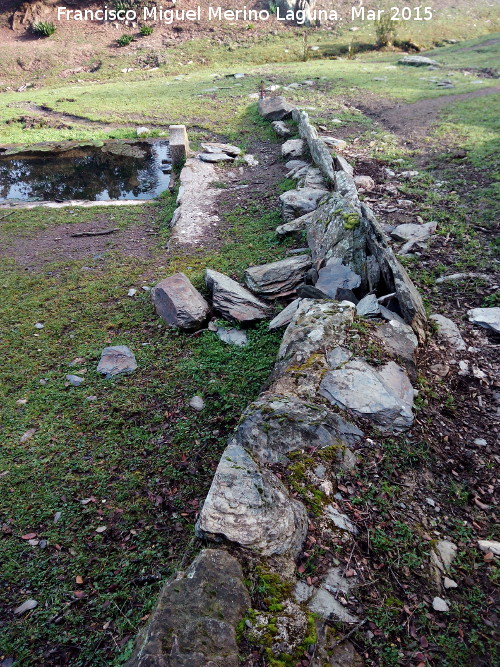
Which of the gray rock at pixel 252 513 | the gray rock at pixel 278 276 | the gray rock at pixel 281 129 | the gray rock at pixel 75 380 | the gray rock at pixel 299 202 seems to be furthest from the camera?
the gray rock at pixel 281 129

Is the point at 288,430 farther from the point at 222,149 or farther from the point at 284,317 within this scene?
the point at 222,149

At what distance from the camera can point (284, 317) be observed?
185 inches

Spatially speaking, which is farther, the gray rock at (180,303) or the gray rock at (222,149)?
the gray rock at (222,149)

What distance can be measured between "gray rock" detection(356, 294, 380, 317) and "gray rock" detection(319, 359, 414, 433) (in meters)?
0.75

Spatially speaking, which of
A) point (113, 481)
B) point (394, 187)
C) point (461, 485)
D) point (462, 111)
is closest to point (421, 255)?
point (394, 187)

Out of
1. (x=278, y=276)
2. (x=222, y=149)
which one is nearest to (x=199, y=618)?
(x=278, y=276)

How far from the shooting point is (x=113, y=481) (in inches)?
131

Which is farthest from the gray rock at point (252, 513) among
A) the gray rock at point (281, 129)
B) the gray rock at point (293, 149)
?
the gray rock at point (281, 129)

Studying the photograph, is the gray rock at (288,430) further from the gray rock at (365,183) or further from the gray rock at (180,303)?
the gray rock at (365,183)

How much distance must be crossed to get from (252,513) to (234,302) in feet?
10.1

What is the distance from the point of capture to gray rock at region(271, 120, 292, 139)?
10.7 m

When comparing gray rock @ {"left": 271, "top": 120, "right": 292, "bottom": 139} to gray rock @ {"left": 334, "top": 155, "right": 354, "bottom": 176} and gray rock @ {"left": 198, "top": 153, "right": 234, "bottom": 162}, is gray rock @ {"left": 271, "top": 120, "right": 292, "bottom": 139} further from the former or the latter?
gray rock @ {"left": 334, "top": 155, "right": 354, "bottom": 176}

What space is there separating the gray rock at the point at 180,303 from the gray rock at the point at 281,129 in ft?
22.1

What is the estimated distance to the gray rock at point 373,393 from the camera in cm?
323
